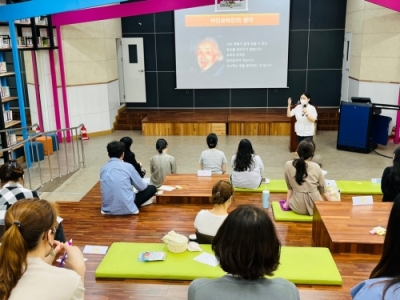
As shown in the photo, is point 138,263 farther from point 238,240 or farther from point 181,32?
point 181,32

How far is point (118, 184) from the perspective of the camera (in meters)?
Answer: 4.68

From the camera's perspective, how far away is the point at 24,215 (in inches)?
67.2

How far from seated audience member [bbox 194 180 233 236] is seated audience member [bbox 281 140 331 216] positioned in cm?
133

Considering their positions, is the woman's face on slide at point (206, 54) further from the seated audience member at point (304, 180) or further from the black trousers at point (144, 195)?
the seated audience member at point (304, 180)

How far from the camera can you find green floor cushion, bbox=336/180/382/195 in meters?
5.68

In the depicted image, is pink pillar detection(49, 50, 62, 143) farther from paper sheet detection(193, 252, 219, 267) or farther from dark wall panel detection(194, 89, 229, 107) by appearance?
paper sheet detection(193, 252, 219, 267)

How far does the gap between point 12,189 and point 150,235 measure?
1576 mm

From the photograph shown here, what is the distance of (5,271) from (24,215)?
23 centimetres

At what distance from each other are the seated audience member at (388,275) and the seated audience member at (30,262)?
1135mm

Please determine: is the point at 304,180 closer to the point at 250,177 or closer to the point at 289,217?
the point at 289,217

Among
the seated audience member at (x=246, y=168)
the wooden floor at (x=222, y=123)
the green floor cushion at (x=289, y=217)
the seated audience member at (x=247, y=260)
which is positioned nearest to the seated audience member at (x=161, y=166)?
the seated audience member at (x=246, y=168)

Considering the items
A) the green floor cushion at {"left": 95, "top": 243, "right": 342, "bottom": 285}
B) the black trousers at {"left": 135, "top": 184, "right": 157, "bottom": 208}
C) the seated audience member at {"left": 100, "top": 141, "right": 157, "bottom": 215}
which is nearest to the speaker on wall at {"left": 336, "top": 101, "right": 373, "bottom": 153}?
the black trousers at {"left": 135, "top": 184, "right": 157, "bottom": 208}

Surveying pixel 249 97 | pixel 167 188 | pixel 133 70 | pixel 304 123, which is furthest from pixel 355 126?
pixel 133 70

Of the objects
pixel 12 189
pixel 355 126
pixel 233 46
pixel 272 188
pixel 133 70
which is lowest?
pixel 272 188
